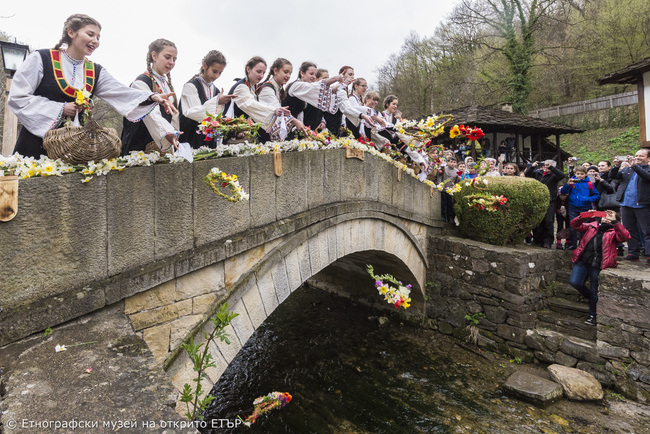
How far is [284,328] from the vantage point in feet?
26.6

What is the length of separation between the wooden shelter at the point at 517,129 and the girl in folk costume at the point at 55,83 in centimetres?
1354

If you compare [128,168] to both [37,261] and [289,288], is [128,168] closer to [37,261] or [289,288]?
[37,261]

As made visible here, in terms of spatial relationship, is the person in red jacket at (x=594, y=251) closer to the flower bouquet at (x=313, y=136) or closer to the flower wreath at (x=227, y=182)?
the flower bouquet at (x=313, y=136)

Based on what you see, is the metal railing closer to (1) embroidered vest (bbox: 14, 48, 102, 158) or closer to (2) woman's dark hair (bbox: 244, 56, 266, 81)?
(2) woman's dark hair (bbox: 244, 56, 266, 81)

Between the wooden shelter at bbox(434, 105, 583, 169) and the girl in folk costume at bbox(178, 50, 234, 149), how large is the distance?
479 inches

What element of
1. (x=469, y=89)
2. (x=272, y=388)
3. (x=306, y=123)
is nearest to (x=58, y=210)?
(x=306, y=123)

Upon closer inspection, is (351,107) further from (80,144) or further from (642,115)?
(642,115)

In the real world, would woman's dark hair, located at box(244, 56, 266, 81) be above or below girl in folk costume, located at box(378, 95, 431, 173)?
above

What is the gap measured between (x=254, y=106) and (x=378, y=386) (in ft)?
14.5

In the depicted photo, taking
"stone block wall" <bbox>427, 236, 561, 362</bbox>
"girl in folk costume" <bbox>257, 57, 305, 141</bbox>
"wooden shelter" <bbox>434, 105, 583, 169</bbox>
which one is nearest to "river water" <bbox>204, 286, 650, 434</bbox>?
"stone block wall" <bbox>427, 236, 561, 362</bbox>

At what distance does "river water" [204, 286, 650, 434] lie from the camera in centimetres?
513

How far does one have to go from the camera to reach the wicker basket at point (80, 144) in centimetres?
238

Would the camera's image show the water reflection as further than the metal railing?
No

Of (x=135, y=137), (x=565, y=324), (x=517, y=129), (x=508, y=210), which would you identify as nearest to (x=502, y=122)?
(x=517, y=129)
